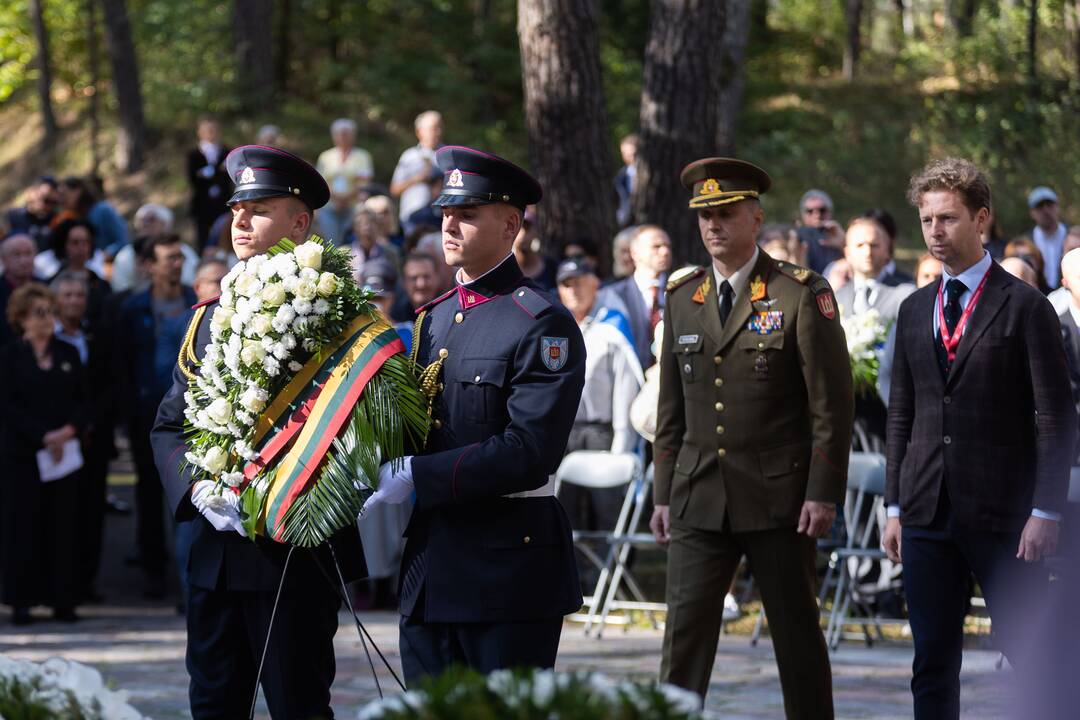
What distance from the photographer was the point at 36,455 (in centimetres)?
981

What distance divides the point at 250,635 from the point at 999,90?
2308 centimetres

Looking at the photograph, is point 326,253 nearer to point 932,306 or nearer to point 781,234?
point 932,306

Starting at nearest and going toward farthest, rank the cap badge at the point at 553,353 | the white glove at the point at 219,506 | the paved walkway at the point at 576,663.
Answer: the cap badge at the point at 553,353 → the white glove at the point at 219,506 → the paved walkway at the point at 576,663

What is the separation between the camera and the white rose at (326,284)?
4559 mm

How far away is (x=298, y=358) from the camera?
4641 mm

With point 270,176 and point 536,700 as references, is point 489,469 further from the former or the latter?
point 536,700

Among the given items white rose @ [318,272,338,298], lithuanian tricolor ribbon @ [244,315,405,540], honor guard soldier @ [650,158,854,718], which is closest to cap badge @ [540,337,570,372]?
lithuanian tricolor ribbon @ [244,315,405,540]

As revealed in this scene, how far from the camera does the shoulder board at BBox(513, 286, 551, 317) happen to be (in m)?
4.58

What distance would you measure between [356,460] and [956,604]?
2.20 meters

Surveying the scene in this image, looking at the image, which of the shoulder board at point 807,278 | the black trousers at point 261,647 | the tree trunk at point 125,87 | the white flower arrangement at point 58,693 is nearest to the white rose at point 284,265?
the black trousers at point 261,647

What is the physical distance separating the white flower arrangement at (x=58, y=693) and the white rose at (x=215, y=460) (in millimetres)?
1368

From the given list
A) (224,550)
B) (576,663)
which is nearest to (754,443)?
(224,550)

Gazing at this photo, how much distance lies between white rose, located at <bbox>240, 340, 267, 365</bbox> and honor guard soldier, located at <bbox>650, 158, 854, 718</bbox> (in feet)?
6.57

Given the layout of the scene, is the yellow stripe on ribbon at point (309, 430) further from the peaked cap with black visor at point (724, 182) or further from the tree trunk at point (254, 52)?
the tree trunk at point (254, 52)
